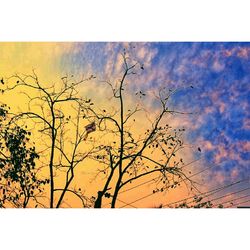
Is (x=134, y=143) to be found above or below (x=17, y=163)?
above

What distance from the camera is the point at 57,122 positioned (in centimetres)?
534

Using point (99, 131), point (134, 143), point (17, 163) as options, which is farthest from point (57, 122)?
point (134, 143)

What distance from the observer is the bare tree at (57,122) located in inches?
209

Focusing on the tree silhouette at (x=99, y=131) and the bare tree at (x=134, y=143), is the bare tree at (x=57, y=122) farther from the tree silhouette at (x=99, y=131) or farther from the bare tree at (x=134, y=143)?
the bare tree at (x=134, y=143)

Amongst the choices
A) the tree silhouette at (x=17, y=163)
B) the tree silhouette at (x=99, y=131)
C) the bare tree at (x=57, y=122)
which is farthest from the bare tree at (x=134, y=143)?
the tree silhouette at (x=17, y=163)

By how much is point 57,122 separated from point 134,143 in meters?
0.68

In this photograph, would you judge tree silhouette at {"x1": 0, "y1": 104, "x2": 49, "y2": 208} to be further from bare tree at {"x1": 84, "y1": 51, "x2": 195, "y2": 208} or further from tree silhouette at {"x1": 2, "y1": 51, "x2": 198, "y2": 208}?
bare tree at {"x1": 84, "y1": 51, "x2": 195, "y2": 208}

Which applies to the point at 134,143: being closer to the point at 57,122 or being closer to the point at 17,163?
the point at 57,122

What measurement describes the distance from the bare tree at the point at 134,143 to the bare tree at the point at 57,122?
133 mm

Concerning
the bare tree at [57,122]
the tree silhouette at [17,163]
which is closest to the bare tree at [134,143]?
the bare tree at [57,122]

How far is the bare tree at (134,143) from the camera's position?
17.4 ft

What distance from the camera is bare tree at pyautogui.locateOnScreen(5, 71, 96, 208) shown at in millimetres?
5305
